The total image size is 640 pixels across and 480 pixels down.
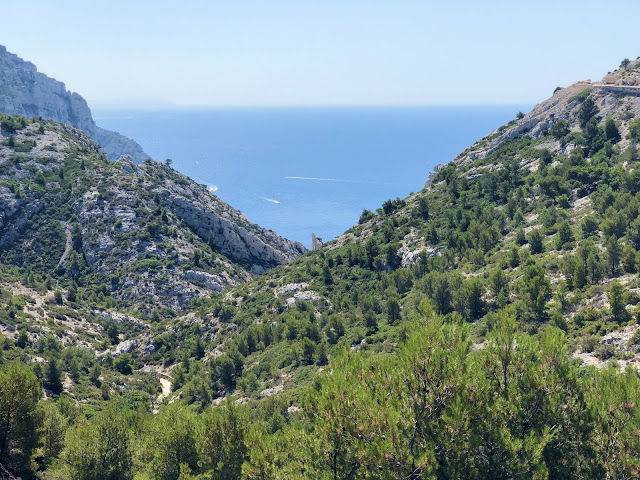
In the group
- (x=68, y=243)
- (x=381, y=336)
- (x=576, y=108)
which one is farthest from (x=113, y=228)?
(x=576, y=108)

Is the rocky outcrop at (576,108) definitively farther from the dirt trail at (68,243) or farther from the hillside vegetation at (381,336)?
the dirt trail at (68,243)

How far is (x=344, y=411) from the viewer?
17.9m

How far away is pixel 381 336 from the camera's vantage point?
44375mm

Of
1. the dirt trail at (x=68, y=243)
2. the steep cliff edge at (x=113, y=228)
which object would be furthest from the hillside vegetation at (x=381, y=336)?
the dirt trail at (x=68, y=243)

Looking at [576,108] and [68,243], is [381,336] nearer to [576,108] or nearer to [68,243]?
[576,108]

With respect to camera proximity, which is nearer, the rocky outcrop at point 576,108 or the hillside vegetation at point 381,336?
the hillside vegetation at point 381,336

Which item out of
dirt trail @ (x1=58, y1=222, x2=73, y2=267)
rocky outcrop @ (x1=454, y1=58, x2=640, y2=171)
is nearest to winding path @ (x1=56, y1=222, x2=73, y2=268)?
dirt trail @ (x1=58, y1=222, x2=73, y2=267)

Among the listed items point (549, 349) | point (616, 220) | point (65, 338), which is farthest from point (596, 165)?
point (65, 338)

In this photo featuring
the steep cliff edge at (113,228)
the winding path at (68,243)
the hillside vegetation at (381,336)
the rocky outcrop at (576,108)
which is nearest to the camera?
the hillside vegetation at (381,336)

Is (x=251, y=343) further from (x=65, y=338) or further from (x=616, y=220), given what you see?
(x=616, y=220)

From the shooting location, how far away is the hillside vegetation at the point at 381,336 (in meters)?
17.7

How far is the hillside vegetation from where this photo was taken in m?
17.7

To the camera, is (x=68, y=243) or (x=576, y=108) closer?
(x=576, y=108)

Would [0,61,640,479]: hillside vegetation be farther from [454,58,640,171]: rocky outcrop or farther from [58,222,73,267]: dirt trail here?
[58,222,73,267]: dirt trail
